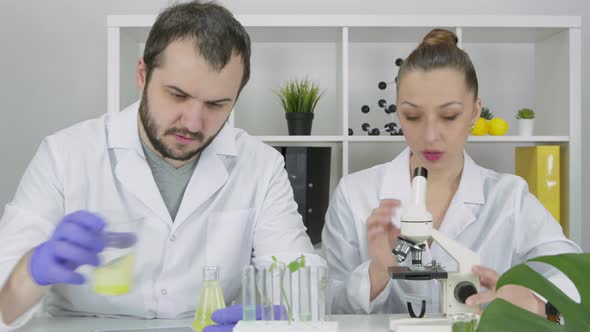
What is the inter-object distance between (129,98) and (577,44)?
6.21 feet

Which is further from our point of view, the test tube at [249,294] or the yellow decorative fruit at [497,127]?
the yellow decorative fruit at [497,127]

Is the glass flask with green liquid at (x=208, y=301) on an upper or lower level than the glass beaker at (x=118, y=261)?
lower

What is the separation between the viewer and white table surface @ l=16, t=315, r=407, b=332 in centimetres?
149

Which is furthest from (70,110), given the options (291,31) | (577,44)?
(577,44)

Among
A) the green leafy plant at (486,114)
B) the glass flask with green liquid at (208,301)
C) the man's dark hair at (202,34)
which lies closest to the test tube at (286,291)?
the glass flask with green liquid at (208,301)

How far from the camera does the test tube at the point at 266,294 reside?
1.33 meters

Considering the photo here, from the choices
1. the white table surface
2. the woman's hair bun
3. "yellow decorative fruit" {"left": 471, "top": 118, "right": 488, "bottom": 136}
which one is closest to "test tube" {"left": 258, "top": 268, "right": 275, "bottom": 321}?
the white table surface

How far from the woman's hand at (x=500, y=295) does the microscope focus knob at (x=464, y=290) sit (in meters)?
0.01

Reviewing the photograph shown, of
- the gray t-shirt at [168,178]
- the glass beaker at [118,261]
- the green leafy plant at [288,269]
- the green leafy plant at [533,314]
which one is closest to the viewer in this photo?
the green leafy plant at [533,314]

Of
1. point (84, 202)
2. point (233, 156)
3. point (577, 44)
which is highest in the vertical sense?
point (577, 44)

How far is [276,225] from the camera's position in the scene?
73.5 inches

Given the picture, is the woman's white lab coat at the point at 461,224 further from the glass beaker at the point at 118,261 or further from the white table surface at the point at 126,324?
the glass beaker at the point at 118,261

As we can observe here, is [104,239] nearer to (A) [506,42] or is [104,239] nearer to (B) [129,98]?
(B) [129,98]

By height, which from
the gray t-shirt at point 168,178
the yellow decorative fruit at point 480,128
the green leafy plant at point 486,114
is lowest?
the gray t-shirt at point 168,178
